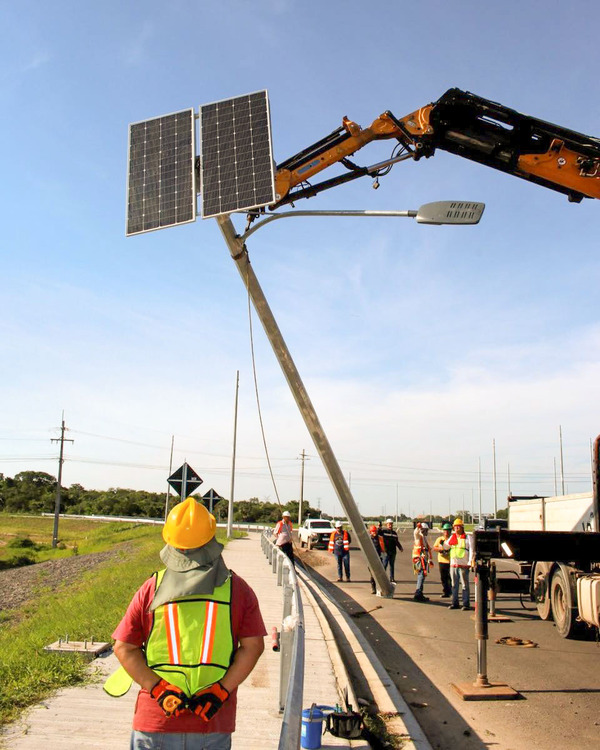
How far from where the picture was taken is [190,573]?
3.23 metres

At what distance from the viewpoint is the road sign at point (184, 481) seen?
10977 millimetres

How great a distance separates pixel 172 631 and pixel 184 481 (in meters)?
7.99

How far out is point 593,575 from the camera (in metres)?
10.3

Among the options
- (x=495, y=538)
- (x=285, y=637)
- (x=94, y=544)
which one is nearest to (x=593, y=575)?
(x=495, y=538)

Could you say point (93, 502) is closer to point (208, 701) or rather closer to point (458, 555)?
point (458, 555)

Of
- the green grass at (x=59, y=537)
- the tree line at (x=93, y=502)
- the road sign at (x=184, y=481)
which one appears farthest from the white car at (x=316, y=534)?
the tree line at (x=93, y=502)

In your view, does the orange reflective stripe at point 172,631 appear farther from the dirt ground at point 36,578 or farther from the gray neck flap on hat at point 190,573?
the dirt ground at point 36,578

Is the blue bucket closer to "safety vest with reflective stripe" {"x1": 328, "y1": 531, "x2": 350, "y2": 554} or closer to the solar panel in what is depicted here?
the solar panel

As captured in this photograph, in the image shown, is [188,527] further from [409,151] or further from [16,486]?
[16,486]

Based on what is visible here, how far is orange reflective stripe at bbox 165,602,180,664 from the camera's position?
308 centimetres

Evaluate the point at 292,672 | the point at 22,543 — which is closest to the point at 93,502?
the point at 22,543

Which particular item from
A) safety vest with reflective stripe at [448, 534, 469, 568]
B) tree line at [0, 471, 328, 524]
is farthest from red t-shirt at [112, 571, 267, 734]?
tree line at [0, 471, 328, 524]

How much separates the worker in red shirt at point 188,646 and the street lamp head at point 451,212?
6.40m

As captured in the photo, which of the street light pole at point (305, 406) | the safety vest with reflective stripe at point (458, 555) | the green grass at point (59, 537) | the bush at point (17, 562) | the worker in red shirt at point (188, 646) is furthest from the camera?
the green grass at point (59, 537)
